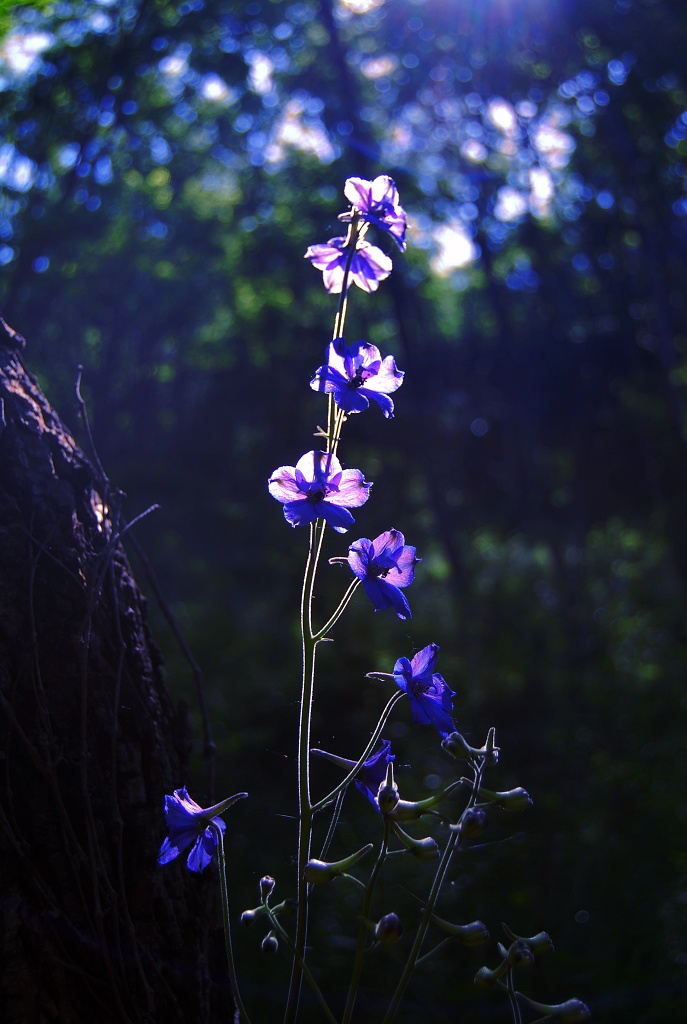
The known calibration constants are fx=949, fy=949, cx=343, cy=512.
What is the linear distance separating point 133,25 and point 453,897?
3966 mm

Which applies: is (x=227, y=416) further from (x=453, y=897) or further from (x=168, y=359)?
(x=453, y=897)

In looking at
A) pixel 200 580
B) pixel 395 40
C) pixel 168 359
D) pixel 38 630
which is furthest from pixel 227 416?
pixel 38 630

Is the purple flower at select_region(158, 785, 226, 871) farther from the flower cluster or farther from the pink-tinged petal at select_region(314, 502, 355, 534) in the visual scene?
the flower cluster

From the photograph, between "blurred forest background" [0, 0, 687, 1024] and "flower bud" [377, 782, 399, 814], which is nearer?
"flower bud" [377, 782, 399, 814]

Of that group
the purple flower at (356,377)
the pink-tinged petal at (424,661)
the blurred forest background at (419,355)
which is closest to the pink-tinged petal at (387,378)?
the purple flower at (356,377)

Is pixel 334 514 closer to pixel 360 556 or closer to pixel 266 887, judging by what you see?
pixel 360 556

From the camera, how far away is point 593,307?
22.9 feet

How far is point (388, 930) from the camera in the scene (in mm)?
827

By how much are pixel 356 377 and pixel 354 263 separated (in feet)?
0.65

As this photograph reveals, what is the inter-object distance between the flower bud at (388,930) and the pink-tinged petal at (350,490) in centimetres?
39

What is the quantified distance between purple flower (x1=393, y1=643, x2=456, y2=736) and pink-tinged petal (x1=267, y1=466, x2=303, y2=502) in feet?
0.64

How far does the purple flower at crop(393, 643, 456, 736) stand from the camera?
Answer: 93cm

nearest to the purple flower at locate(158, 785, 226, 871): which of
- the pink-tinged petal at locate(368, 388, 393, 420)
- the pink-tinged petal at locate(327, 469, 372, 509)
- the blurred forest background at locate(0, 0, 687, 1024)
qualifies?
the pink-tinged petal at locate(327, 469, 372, 509)

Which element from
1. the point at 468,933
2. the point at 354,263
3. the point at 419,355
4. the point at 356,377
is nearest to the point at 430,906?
the point at 468,933
